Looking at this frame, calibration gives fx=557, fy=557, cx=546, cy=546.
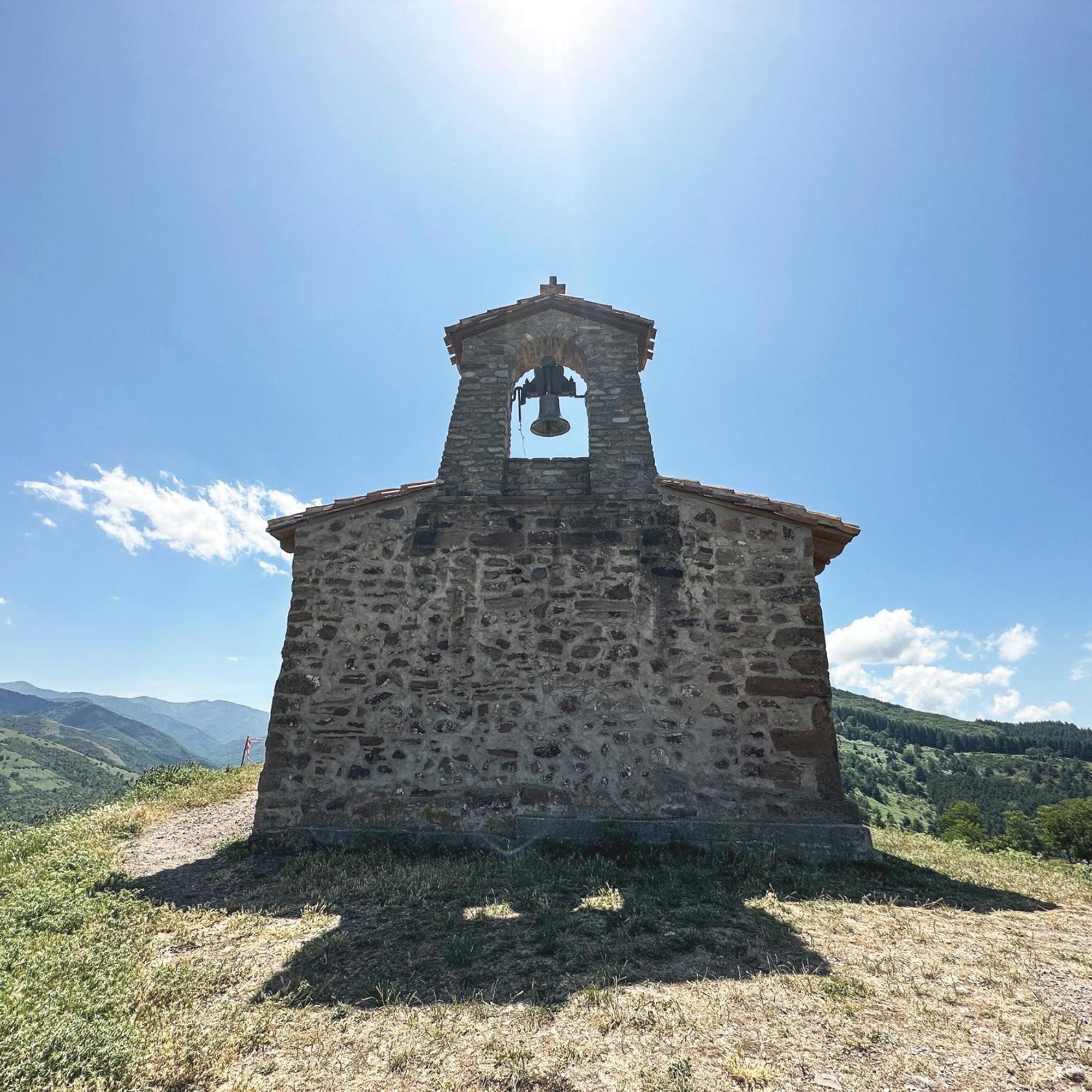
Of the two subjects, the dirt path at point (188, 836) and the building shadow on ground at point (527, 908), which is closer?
the building shadow on ground at point (527, 908)

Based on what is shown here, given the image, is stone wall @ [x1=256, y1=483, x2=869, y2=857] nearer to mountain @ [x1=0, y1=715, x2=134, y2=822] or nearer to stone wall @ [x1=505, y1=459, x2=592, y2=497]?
stone wall @ [x1=505, y1=459, x2=592, y2=497]

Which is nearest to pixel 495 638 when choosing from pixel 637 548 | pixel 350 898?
pixel 637 548

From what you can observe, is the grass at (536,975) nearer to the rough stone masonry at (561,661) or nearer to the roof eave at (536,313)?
the rough stone masonry at (561,661)

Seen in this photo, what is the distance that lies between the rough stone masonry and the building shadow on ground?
0.54 metres

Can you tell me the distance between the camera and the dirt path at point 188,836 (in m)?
6.60

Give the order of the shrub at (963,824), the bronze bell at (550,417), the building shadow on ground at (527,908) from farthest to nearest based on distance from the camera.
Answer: the shrub at (963,824)
the bronze bell at (550,417)
the building shadow on ground at (527,908)

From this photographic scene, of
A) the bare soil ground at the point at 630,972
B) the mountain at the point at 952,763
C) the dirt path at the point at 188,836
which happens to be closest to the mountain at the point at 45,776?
the dirt path at the point at 188,836

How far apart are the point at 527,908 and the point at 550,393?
23.0 feet

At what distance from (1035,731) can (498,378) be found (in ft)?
475

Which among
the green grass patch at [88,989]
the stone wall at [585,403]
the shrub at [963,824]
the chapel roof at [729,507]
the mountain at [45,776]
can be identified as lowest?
the mountain at [45,776]

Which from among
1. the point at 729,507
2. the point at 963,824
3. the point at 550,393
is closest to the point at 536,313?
the point at 550,393

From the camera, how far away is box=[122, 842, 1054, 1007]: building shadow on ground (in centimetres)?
371

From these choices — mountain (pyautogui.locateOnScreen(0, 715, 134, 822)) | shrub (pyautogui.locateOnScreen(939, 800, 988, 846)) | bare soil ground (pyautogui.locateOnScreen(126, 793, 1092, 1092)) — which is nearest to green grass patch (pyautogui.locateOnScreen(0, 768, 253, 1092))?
bare soil ground (pyautogui.locateOnScreen(126, 793, 1092, 1092))

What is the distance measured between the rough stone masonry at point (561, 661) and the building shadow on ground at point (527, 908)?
0.54m
